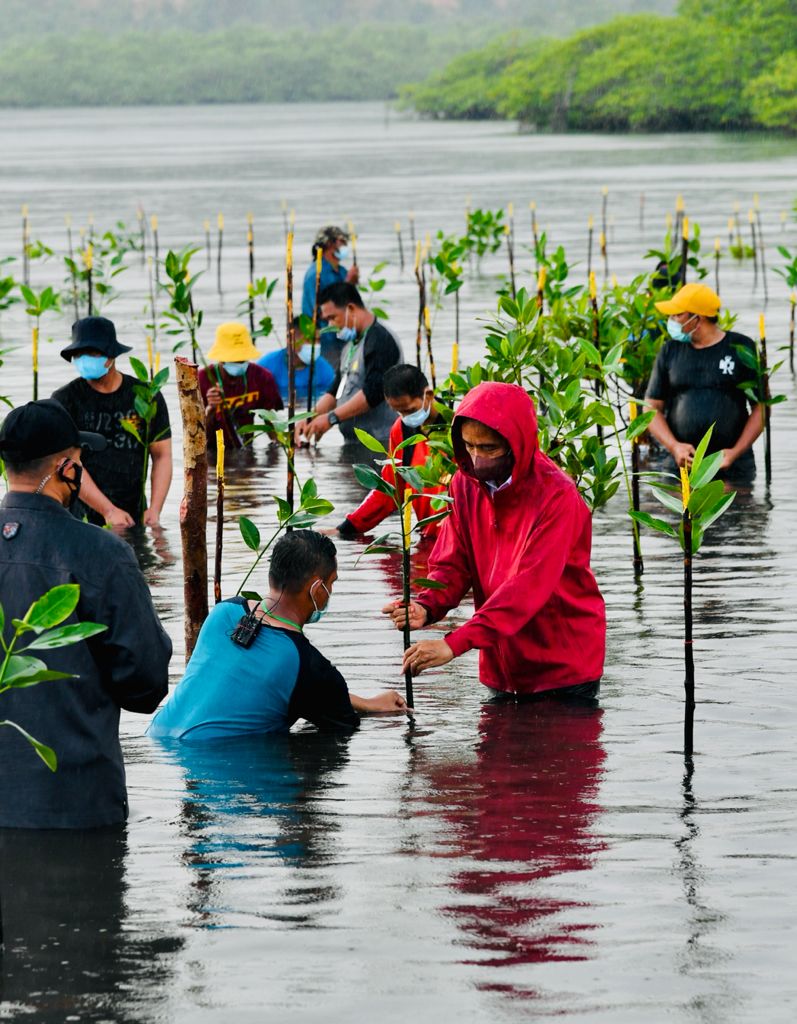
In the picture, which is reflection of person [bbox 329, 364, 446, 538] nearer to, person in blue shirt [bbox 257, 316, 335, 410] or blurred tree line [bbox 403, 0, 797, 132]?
person in blue shirt [bbox 257, 316, 335, 410]

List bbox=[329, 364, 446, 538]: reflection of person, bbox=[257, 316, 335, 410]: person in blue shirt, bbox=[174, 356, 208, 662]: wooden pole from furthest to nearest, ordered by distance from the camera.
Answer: bbox=[257, 316, 335, 410]: person in blue shirt
bbox=[329, 364, 446, 538]: reflection of person
bbox=[174, 356, 208, 662]: wooden pole

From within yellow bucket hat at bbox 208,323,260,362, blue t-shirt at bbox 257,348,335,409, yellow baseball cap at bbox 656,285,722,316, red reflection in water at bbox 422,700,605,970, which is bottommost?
red reflection in water at bbox 422,700,605,970

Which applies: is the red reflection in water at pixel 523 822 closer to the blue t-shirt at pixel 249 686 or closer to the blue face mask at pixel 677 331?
the blue t-shirt at pixel 249 686

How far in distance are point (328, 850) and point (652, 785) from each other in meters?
1.23

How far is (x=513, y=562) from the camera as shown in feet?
20.5

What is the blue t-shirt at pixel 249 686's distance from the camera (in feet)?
19.7

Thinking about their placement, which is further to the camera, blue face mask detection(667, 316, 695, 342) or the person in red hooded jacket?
blue face mask detection(667, 316, 695, 342)

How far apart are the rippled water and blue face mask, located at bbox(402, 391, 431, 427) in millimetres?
860

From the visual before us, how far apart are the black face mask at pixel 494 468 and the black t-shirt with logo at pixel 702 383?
15.6 feet

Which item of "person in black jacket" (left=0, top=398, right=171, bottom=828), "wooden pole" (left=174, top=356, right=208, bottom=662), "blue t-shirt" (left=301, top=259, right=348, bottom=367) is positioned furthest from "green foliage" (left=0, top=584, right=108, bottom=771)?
"blue t-shirt" (left=301, top=259, right=348, bottom=367)

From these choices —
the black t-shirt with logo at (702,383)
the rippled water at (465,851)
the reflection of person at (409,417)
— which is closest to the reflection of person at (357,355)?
the rippled water at (465,851)

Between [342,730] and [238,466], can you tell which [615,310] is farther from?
[342,730]

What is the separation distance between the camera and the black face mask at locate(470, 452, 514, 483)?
6.02 metres

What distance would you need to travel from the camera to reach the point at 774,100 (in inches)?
2507
